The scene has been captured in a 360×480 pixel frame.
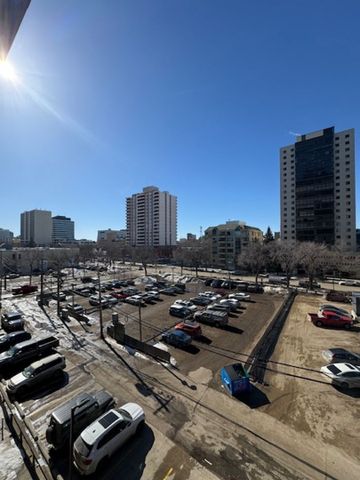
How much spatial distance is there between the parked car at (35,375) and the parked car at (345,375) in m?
15.6

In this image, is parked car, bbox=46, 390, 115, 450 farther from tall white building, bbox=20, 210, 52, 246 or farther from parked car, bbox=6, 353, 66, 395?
tall white building, bbox=20, 210, 52, 246

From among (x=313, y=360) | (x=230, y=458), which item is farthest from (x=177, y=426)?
(x=313, y=360)

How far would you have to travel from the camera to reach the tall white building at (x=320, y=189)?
6956cm

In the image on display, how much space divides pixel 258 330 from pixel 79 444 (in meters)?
16.9

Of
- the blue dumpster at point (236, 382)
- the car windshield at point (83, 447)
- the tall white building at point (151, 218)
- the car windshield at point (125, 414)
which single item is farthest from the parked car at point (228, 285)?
the tall white building at point (151, 218)

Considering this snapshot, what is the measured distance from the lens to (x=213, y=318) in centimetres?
2178

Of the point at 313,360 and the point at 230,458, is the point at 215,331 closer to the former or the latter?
the point at 313,360

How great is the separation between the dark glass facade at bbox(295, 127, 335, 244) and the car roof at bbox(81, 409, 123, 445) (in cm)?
7842

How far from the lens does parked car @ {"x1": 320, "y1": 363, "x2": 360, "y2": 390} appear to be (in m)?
12.1

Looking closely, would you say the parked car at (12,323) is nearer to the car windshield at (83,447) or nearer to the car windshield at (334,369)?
the car windshield at (83,447)

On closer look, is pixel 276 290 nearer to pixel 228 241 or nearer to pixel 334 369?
pixel 334 369

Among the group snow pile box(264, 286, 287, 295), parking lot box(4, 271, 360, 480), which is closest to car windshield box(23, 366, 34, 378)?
parking lot box(4, 271, 360, 480)

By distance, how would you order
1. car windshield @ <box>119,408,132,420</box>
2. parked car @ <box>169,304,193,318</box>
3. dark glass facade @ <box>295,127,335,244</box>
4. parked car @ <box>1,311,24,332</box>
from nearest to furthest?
car windshield @ <box>119,408,132,420</box>
parked car @ <box>1,311,24,332</box>
parked car @ <box>169,304,193,318</box>
dark glass facade @ <box>295,127,335,244</box>

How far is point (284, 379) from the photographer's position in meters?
13.1
